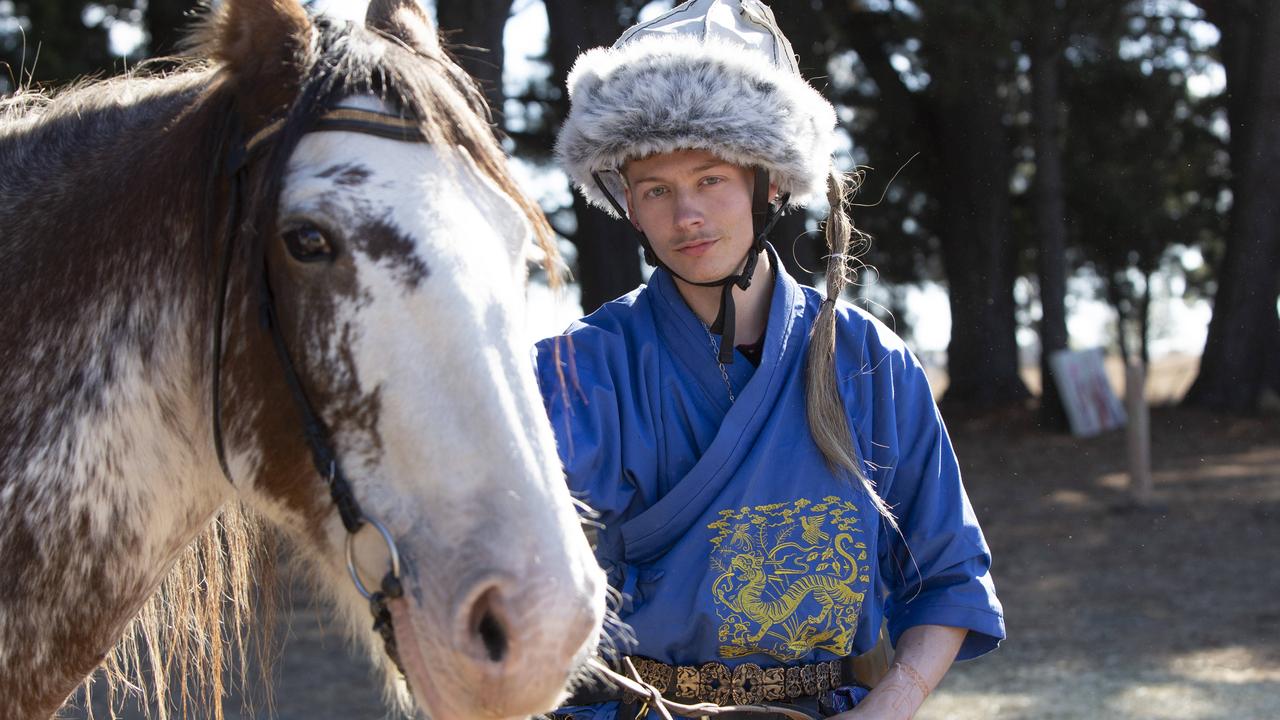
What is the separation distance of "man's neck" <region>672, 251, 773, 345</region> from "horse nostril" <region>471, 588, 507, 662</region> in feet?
3.43

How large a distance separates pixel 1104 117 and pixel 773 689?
50.0ft

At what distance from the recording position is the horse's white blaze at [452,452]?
1345mm

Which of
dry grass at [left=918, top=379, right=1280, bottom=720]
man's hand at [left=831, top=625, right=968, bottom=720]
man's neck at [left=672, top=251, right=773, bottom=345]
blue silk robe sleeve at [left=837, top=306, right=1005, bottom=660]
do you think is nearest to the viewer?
man's hand at [left=831, top=625, right=968, bottom=720]

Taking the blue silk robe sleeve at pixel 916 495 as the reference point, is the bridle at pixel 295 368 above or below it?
above

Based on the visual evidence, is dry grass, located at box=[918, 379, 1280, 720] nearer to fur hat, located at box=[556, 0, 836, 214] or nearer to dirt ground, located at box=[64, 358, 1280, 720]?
dirt ground, located at box=[64, 358, 1280, 720]

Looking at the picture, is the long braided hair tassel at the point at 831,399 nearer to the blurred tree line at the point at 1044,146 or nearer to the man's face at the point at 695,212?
the man's face at the point at 695,212

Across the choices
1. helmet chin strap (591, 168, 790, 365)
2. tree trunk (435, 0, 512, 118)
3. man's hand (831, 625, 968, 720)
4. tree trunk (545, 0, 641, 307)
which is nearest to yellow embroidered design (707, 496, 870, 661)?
man's hand (831, 625, 968, 720)

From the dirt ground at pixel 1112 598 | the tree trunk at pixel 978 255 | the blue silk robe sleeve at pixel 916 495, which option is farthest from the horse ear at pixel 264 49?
the tree trunk at pixel 978 255

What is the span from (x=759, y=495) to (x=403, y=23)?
3.23 feet

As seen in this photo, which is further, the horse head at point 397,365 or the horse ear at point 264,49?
the horse ear at point 264,49

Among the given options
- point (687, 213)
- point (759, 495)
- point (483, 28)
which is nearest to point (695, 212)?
point (687, 213)

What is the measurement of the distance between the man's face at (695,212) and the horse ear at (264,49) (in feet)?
2.71

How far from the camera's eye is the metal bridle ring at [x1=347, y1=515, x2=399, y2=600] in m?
1.38

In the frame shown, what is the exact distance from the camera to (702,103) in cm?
Result: 219
